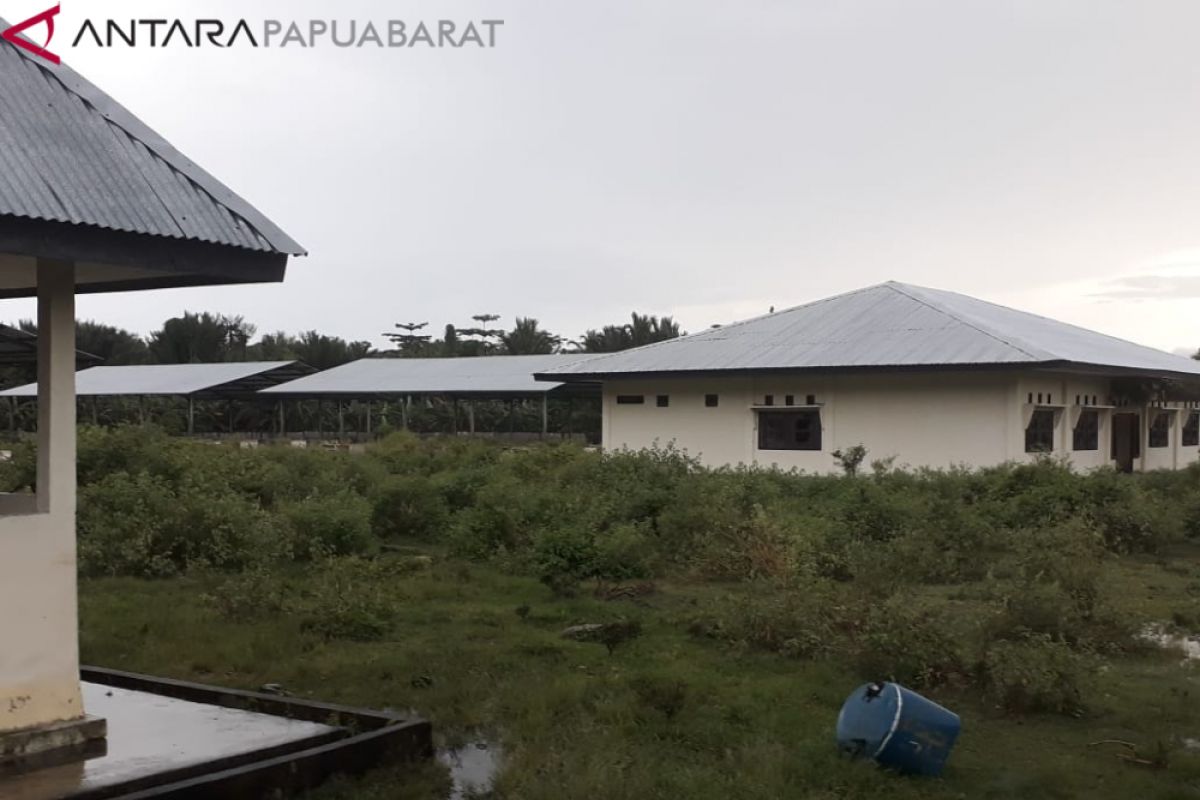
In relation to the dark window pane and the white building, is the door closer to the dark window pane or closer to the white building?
the white building

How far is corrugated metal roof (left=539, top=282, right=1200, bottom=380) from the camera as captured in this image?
70.4 feet

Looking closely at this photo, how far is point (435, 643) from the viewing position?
9.27 m

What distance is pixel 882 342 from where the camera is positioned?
904 inches

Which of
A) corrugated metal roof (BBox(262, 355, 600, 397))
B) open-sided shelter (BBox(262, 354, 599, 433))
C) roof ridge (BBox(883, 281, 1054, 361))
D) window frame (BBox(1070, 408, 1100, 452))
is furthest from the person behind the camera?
corrugated metal roof (BBox(262, 355, 600, 397))

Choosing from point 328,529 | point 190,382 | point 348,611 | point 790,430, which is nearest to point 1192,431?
point 790,430

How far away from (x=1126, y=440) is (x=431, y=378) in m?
22.9

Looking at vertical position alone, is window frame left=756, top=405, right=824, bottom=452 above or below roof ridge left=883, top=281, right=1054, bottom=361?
below

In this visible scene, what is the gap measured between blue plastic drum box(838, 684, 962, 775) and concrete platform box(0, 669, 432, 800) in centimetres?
235

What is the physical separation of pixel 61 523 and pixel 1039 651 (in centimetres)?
576

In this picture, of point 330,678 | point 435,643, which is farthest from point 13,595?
point 435,643

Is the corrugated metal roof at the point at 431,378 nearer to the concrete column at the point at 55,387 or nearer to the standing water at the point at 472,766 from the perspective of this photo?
the standing water at the point at 472,766

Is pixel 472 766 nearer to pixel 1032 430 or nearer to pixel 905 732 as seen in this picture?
pixel 905 732

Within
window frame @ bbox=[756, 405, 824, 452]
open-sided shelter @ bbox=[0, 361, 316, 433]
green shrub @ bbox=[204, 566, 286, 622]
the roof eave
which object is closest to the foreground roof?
the roof eave

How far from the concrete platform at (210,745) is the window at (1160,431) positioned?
83.6 ft
